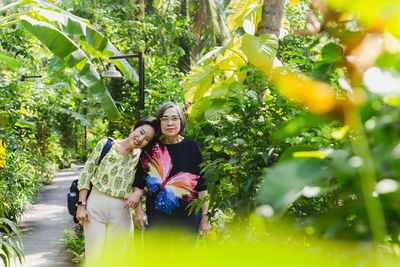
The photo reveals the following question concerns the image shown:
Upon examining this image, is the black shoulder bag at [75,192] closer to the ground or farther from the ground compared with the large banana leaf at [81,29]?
closer to the ground

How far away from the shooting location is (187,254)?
329 mm

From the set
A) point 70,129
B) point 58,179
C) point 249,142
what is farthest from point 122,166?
point 70,129

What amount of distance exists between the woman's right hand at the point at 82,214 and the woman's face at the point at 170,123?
85cm

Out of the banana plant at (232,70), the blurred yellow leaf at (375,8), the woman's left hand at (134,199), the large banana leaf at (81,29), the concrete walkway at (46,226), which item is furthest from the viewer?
the concrete walkway at (46,226)

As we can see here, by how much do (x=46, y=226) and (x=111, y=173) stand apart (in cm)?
526

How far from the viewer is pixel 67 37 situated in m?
5.46

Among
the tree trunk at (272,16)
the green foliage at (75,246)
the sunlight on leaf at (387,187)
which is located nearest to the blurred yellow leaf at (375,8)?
the sunlight on leaf at (387,187)

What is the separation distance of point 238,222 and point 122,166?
4.68 ft

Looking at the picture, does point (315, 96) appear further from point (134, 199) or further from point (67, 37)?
point (67, 37)

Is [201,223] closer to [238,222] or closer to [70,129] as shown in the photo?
[238,222]

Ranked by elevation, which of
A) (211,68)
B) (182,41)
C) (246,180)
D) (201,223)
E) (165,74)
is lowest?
(201,223)

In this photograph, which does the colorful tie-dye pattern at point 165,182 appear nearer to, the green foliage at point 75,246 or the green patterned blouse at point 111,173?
the green patterned blouse at point 111,173

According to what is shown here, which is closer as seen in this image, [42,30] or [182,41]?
[42,30]

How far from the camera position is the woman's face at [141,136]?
3275mm
